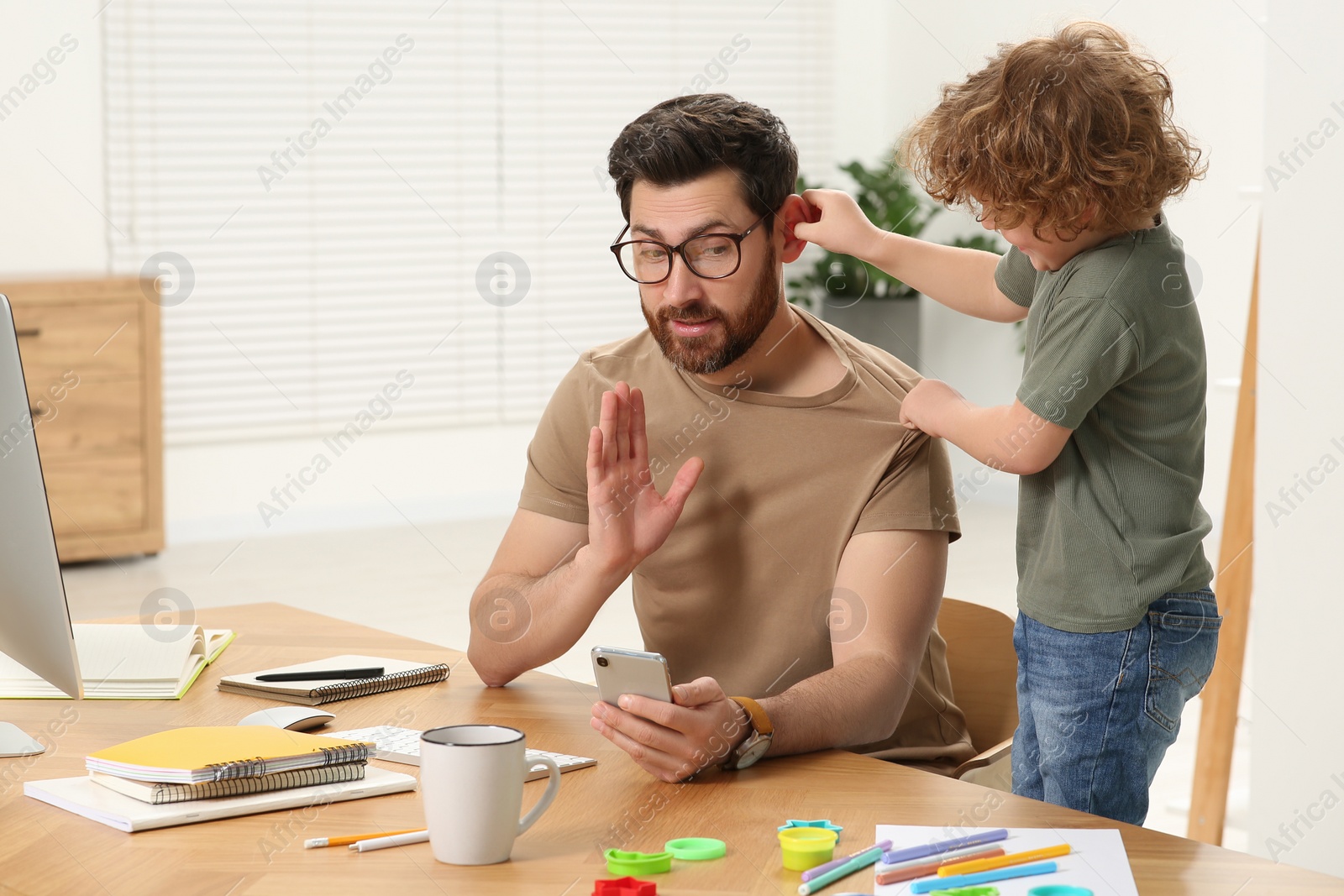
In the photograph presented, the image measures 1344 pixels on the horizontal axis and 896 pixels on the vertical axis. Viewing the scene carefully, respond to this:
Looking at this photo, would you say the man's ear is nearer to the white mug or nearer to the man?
the man

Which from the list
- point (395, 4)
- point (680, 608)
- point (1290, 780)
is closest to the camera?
point (680, 608)

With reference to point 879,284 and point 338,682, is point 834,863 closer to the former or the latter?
point 338,682

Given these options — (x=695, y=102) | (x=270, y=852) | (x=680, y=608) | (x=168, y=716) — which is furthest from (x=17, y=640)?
(x=695, y=102)

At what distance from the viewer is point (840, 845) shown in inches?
47.9

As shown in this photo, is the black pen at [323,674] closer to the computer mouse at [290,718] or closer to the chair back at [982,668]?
the computer mouse at [290,718]

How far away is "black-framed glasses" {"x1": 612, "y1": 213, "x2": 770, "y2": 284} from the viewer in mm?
1848

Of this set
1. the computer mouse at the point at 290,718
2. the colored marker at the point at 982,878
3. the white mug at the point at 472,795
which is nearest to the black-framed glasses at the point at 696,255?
the computer mouse at the point at 290,718

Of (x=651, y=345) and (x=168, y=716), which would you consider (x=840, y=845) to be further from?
(x=651, y=345)

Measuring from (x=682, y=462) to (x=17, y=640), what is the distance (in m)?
0.84

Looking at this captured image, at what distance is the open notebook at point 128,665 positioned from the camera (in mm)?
1698

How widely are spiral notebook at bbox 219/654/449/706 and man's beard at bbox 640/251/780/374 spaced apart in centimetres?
52

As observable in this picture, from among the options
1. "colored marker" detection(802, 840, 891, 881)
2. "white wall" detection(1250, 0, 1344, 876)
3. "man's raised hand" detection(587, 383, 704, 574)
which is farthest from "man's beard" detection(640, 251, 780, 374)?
"white wall" detection(1250, 0, 1344, 876)

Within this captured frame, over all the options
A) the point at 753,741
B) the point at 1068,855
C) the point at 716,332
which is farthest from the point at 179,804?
the point at 716,332

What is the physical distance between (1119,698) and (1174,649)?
9 centimetres
